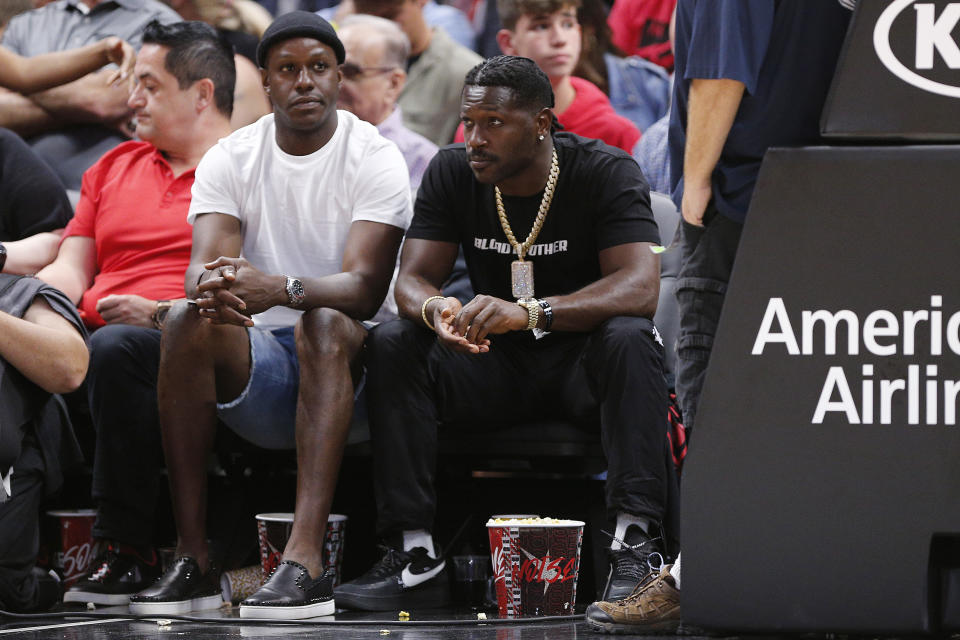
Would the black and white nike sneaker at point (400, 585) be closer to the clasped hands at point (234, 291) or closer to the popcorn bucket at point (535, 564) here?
the popcorn bucket at point (535, 564)

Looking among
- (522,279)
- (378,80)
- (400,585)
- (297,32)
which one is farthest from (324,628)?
(378,80)

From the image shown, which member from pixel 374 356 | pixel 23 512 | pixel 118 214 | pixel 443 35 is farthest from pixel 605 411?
pixel 443 35

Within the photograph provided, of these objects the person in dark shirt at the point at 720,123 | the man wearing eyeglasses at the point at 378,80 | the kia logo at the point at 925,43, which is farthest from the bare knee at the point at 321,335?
the kia logo at the point at 925,43

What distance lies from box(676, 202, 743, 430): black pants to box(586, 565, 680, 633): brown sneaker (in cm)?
34

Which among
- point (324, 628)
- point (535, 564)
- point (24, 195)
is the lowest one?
point (324, 628)

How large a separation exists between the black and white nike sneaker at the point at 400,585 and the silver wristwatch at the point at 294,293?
2.21 feet

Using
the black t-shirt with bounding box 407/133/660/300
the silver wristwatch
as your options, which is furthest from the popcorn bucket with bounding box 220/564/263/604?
the black t-shirt with bounding box 407/133/660/300

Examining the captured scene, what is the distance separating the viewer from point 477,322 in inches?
118

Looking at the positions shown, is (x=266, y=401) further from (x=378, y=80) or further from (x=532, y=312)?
(x=378, y=80)

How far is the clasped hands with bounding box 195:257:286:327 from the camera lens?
302cm

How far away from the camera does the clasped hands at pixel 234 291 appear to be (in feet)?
9.89

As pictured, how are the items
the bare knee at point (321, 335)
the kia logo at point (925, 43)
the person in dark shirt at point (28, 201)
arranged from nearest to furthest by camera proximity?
the kia logo at point (925, 43) → the bare knee at point (321, 335) → the person in dark shirt at point (28, 201)

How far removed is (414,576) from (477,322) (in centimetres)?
66

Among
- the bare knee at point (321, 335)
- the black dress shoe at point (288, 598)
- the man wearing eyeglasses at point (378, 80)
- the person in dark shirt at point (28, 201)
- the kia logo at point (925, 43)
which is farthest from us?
the man wearing eyeglasses at point (378, 80)
